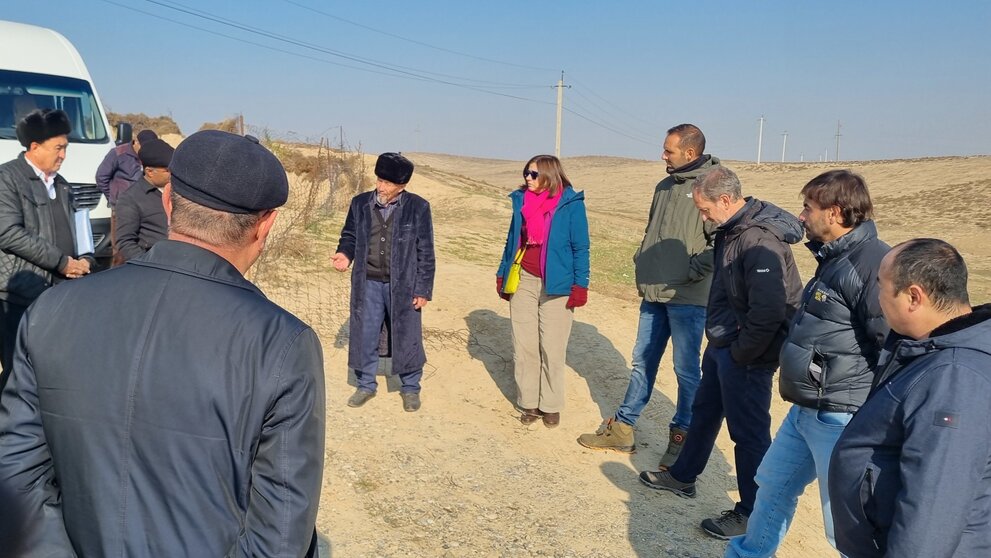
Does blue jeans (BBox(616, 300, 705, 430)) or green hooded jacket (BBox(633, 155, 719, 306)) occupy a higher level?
green hooded jacket (BBox(633, 155, 719, 306))

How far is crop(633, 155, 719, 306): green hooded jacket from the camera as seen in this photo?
4.72 metres

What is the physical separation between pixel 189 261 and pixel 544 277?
12.2 feet

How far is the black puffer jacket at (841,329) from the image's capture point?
2.92 meters

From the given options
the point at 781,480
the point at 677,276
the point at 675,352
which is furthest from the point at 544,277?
the point at 781,480

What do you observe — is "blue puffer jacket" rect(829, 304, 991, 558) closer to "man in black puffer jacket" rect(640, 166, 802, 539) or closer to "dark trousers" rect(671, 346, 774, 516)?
"man in black puffer jacket" rect(640, 166, 802, 539)

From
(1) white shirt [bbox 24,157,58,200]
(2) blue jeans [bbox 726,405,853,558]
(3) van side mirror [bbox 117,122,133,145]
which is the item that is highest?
(3) van side mirror [bbox 117,122,133,145]

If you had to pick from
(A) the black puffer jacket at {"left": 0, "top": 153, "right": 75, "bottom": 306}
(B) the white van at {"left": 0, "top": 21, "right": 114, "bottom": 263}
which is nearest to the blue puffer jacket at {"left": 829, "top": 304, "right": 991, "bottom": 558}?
(A) the black puffer jacket at {"left": 0, "top": 153, "right": 75, "bottom": 306}

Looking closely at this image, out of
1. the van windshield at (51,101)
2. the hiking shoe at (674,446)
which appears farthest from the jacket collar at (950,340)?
the van windshield at (51,101)

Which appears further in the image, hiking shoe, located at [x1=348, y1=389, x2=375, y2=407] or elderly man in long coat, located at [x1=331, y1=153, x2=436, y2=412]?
hiking shoe, located at [x1=348, y1=389, x2=375, y2=407]

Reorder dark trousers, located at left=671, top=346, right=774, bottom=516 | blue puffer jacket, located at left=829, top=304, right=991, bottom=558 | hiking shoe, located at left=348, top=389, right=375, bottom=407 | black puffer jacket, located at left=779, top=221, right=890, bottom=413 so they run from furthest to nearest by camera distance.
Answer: hiking shoe, located at left=348, top=389, right=375, bottom=407 → dark trousers, located at left=671, top=346, right=774, bottom=516 → black puffer jacket, located at left=779, top=221, right=890, bottom=413 → blue puffer jacket, located at left=829, top=304, right=991, bottom=558

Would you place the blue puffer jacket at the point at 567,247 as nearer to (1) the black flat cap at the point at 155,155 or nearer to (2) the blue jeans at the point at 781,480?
(2) the blue jeans at the point at 781,480

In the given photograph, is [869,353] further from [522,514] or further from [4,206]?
[4,206]

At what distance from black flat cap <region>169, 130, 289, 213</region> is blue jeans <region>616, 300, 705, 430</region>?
11.8 feet

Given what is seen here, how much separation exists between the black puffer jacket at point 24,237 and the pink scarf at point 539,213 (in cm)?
292
